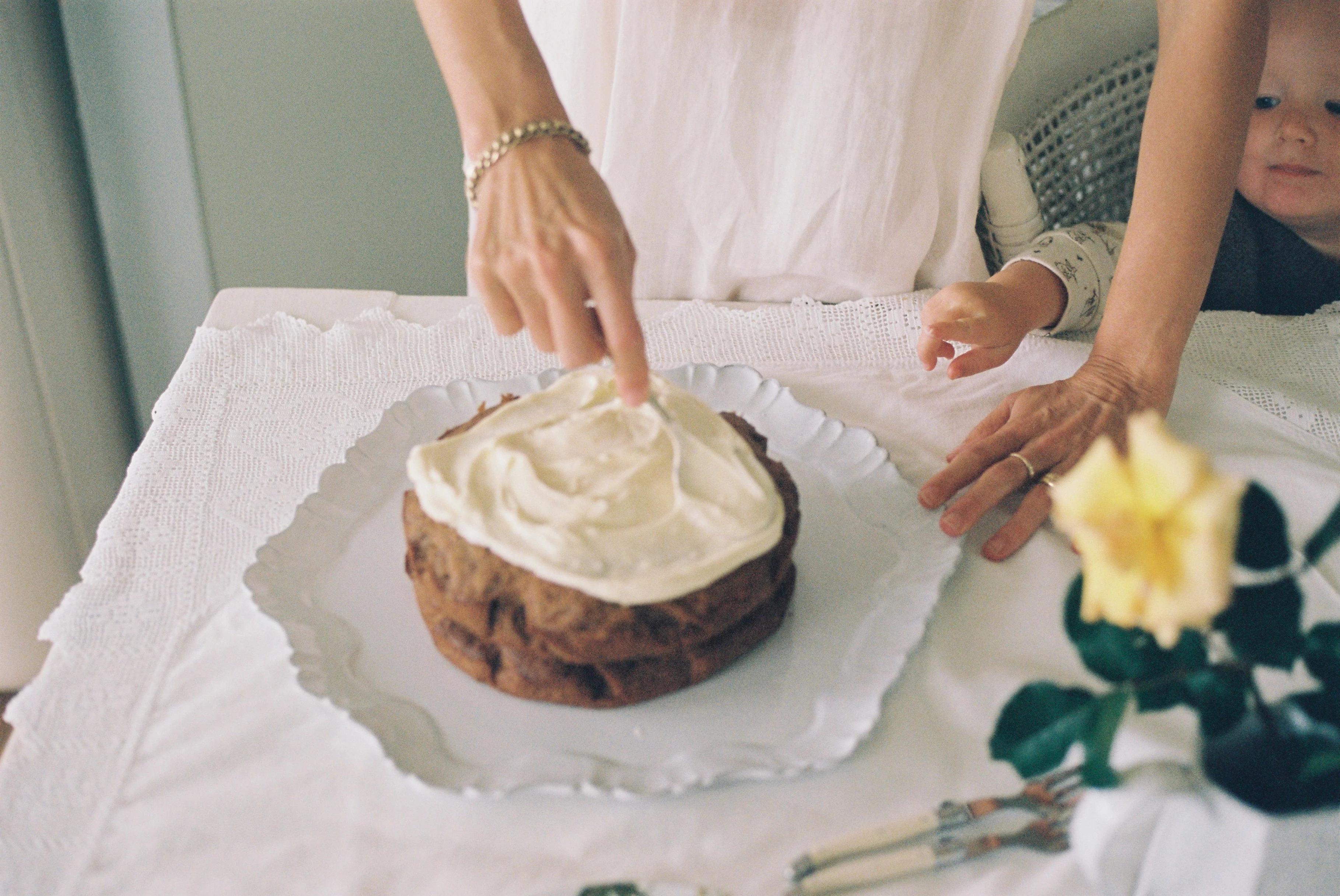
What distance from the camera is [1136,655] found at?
514 millimetres

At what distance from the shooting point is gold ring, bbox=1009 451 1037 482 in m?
1.10

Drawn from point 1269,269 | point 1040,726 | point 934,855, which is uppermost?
point 1040,726

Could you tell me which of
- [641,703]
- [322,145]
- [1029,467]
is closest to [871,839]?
[641,703]

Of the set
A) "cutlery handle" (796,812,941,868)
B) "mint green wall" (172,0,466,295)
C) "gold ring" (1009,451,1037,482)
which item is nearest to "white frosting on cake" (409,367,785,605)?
"cutlery handle" (796,812,941,868)

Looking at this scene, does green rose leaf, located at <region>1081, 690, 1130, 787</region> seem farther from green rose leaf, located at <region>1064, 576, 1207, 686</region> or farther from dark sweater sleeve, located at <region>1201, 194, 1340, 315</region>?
dark sweater sleeve, located at <region>1201, 194, 1340, 315</region>

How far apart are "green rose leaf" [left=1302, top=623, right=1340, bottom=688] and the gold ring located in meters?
0.61

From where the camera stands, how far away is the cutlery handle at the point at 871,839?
0.72m

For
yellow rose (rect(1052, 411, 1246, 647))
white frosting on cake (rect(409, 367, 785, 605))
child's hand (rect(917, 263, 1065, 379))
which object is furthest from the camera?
child's hand (rect(917, 263, 1065, 379))

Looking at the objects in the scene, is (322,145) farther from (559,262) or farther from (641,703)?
(641,703)

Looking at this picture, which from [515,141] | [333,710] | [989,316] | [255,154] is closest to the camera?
[333,710]

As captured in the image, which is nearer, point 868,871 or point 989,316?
point 868,871

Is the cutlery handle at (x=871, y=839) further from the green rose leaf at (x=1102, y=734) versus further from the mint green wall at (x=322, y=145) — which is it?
the mint green wall at (x=322, y=145)

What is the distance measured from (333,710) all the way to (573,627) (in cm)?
21

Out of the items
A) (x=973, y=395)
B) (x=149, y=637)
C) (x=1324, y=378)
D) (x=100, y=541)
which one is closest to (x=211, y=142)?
(x=100, y=541)
